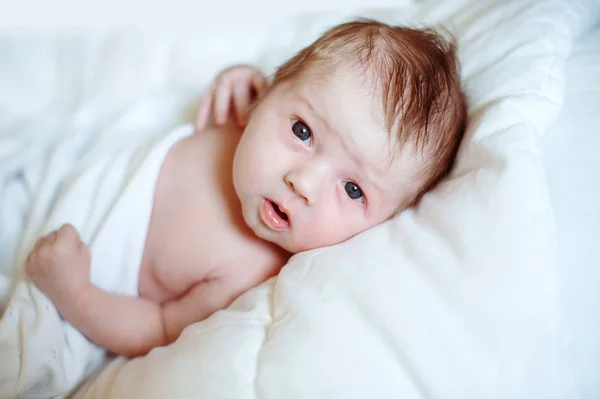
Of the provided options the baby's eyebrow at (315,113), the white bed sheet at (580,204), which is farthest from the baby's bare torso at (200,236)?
the white bed sheet at (580,204)

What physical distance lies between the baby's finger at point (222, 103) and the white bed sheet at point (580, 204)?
0.60 meters

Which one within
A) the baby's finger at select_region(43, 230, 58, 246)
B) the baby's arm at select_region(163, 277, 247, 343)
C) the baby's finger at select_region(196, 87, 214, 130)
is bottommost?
the baby's arm at select_region(163, 277, 247, 343)

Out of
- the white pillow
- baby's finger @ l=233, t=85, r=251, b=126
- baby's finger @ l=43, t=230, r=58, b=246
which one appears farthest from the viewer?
baby's finger @ l=233, t=85, r=251, b=126

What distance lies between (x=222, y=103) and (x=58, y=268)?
45 cm

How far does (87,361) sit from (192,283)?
216 mm

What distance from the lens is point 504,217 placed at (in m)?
0.65

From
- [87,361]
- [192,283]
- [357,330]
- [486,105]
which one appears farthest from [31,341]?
[486,105]

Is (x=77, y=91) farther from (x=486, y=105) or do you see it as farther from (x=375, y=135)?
(x=486, y=105)

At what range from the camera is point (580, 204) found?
726 millimetres

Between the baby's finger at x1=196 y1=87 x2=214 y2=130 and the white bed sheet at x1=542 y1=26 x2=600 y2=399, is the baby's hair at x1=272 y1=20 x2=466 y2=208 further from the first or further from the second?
the baby's finger at x1=196 y1=87 x2=214 y2=130

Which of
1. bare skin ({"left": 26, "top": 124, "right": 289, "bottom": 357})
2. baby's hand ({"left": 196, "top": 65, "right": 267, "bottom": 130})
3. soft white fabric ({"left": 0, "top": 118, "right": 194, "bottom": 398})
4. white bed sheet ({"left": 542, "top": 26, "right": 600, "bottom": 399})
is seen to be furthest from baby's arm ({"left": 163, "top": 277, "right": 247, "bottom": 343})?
white bed sheet ({"left": 542, "top": 26, "right": 600, "bottom": 399})

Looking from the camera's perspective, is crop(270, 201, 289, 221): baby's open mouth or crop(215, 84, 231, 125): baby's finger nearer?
crop(270, 201, 289, 221): baby's open mouth

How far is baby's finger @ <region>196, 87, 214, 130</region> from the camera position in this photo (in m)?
Answer: 1.09

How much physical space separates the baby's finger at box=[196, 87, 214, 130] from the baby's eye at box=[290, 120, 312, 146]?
312mm
